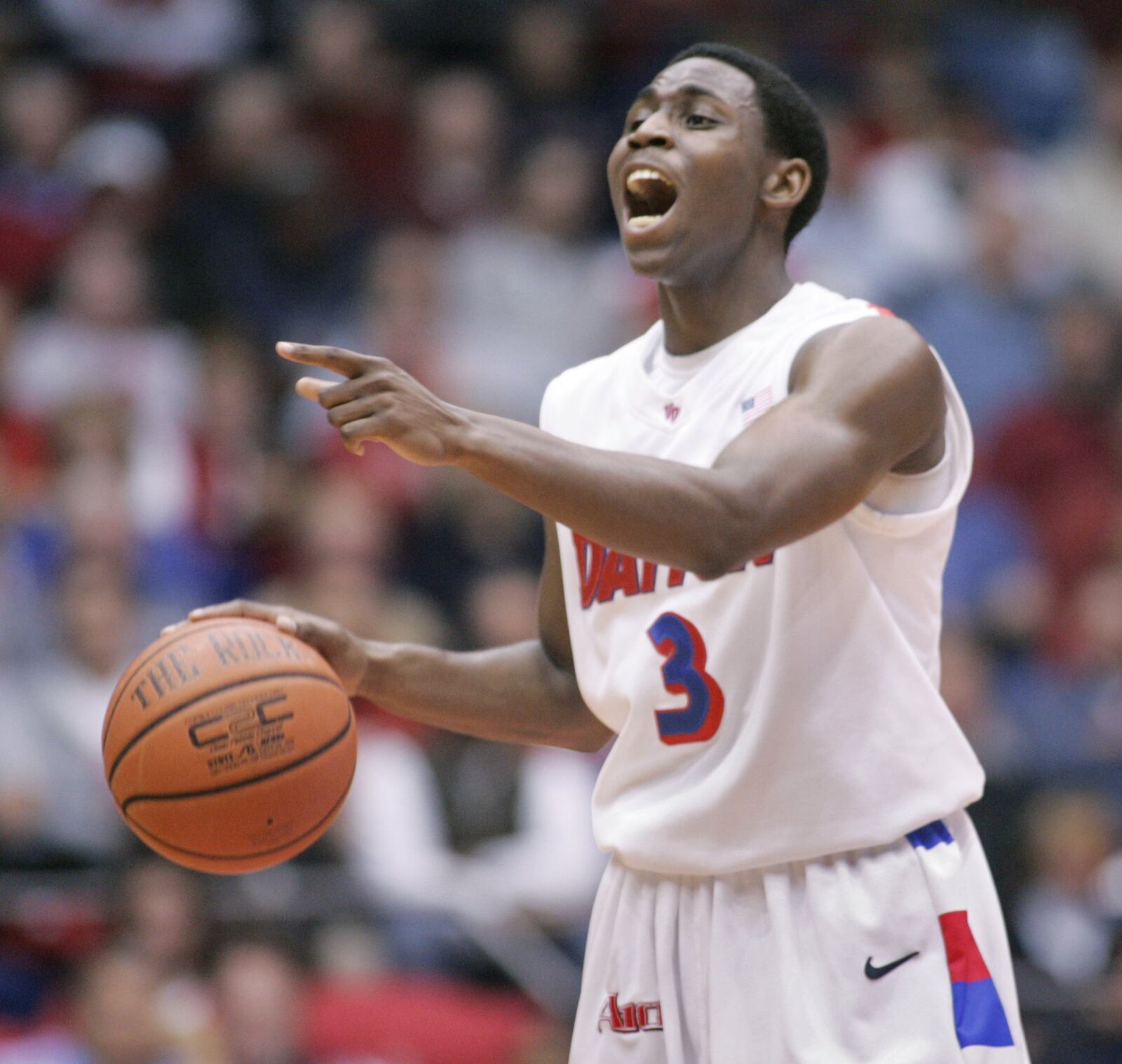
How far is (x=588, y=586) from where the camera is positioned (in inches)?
150

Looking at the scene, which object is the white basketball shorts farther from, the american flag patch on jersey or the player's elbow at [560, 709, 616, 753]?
the american flag patch on jersey

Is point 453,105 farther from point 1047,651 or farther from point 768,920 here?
point 768,920

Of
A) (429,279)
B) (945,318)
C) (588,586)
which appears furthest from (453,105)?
(588,586)

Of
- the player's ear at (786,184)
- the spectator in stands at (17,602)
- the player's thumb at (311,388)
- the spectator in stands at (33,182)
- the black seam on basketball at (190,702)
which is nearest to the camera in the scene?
the player's thumb at (311,388)

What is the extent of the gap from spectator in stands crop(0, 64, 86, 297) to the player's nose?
5.64 meters

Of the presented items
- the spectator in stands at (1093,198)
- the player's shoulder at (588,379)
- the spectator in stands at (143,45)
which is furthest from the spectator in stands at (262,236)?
the player's shoulder at (588,379)

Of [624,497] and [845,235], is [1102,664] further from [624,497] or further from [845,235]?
[624,497]

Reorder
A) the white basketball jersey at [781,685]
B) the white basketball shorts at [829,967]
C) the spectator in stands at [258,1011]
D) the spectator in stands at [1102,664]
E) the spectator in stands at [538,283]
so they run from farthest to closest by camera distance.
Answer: the spectator in stands at [538,283], the spectator in stands at [1102,664], the spectator in stands at [258,1011], the white basketball jersey at [781,685], the white basketball shorts at [829,967]

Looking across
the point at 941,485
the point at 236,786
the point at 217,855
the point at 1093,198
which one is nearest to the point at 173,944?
the point at 217,855

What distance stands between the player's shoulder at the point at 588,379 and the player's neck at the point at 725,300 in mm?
150

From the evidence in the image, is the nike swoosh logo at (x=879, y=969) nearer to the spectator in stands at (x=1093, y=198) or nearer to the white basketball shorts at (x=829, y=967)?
the white basketball shorts at (x=829, y=967)

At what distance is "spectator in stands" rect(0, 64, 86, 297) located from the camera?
352 inches

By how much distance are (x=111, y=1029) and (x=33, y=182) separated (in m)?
4.83

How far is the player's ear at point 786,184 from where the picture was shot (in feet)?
12.6
